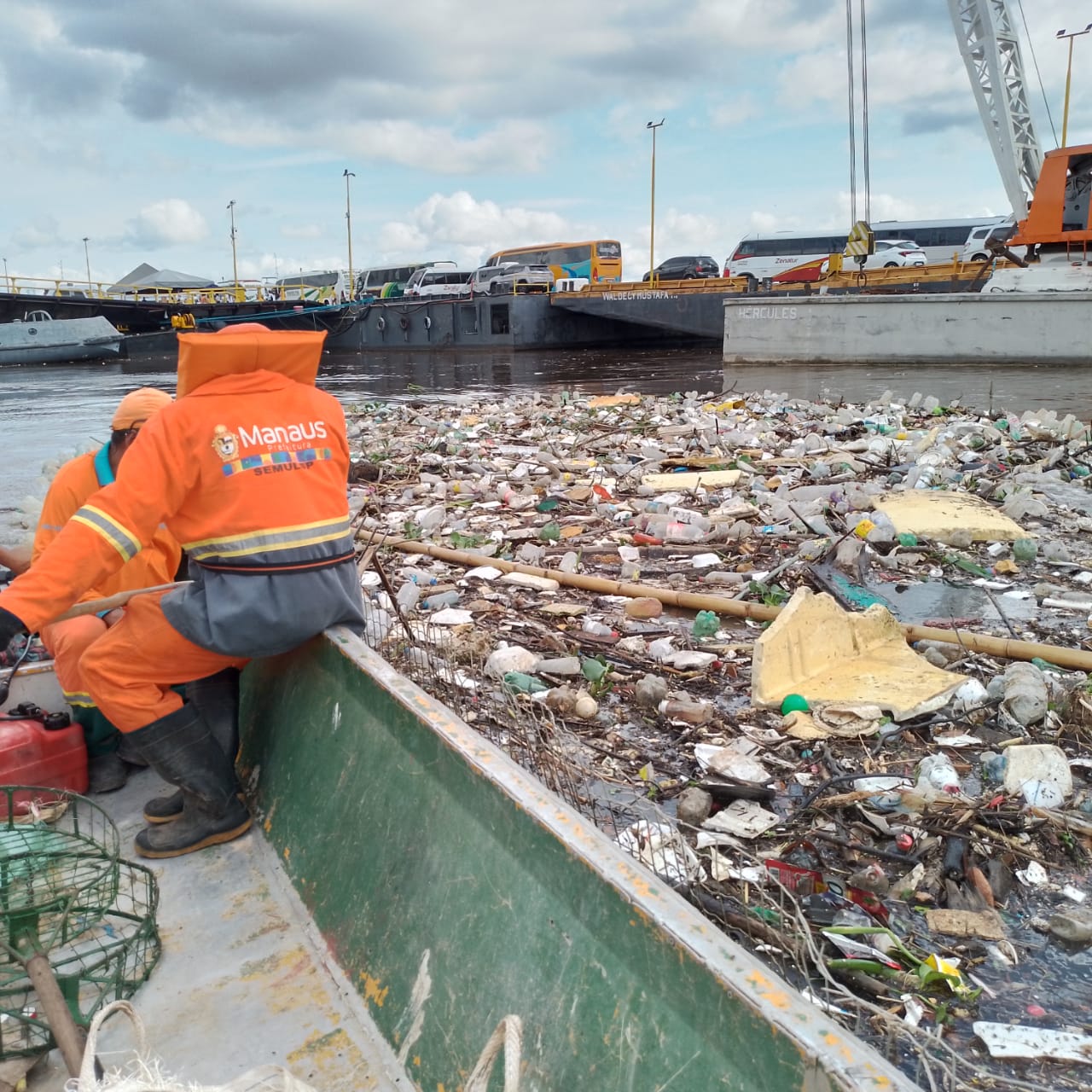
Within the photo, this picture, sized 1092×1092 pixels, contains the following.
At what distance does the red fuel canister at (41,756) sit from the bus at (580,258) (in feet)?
112

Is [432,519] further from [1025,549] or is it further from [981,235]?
[981,235]

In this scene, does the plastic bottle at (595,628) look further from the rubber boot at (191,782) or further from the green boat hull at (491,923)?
the rubber boot at (191,782)

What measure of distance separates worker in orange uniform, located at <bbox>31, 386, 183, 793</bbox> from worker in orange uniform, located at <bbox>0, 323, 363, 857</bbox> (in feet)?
1.22

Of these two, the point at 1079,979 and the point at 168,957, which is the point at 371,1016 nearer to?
the point at 168,957

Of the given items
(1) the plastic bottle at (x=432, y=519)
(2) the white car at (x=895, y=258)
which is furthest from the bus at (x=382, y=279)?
(1) the plastic bottle at (x=432, y=519)

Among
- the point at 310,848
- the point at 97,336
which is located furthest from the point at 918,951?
A: the point at 97,336

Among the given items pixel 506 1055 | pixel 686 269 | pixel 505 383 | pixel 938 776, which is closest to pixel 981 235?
pixel 686 269

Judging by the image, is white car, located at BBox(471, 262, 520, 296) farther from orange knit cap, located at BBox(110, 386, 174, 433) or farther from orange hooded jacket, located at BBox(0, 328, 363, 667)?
orange hooded jacket, located at BBox(0, 328, 363, 667)

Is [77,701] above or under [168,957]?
above

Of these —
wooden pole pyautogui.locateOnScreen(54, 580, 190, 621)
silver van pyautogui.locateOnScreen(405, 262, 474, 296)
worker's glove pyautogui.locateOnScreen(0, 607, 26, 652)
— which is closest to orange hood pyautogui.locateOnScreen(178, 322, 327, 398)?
wooden pole pyautogui.locateOnScreen(54, 580, 190, 621)

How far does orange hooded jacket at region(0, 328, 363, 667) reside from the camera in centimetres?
220

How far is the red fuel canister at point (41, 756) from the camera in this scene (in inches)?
110

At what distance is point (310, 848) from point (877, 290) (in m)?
20.0

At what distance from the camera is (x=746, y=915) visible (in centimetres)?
228
